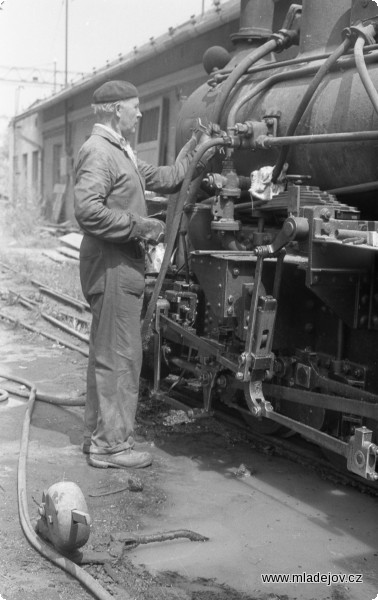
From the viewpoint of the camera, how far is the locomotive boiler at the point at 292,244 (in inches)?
149

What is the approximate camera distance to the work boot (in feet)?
14.8

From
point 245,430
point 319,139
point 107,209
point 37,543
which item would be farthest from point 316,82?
point 37,543

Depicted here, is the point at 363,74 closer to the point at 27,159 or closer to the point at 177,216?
the point at 177,216

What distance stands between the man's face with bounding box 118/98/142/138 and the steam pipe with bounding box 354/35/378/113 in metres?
1.39

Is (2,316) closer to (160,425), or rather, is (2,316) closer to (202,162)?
(160,425)

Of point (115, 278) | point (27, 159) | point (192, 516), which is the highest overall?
point (27, 159)

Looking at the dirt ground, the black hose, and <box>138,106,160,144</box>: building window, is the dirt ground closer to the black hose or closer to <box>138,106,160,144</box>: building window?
the black hose

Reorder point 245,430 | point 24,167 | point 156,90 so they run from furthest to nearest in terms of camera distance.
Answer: point 24,167
point 156,90
point 245,430

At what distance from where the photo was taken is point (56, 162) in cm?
2534

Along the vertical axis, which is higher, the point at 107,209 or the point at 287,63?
the point at 287,63

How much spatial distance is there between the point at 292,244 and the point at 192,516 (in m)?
1.44

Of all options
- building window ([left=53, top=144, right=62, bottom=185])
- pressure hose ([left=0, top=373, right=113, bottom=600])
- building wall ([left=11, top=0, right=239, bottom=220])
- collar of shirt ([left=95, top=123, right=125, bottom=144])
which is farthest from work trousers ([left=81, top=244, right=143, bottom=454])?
building window ([left=53, top=144, right=62, bottom=185])

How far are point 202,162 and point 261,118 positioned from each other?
0.49m

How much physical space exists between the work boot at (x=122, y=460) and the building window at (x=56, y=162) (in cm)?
2126
